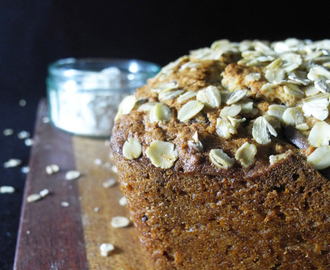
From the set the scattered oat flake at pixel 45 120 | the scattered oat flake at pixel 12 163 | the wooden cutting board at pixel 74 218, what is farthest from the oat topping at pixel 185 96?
the scattered oat flake at pixel 45 120

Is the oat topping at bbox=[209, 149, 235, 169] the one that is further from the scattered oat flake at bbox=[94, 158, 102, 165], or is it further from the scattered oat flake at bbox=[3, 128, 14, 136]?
the scattered oat flake at bbox=[3, 128, 14, 136]

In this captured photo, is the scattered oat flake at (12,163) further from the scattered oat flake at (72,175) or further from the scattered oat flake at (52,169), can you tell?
the scattered oat flake at (72,175)

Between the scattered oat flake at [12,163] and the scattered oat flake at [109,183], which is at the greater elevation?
the scattered oat flake at [109,183]

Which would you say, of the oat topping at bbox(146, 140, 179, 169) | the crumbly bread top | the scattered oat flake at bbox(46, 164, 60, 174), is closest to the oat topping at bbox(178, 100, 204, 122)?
the crumbly bread top

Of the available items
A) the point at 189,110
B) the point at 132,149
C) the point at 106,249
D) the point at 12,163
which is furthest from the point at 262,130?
the point at 12,163

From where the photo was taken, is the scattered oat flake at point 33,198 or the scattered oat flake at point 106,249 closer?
the scattered oat flake at point 106,249

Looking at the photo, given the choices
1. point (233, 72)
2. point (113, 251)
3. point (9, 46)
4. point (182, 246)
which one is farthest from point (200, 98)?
point (9, 46)

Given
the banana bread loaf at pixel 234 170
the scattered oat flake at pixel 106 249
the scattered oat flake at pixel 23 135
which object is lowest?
the scattered oat flake at pixel 23 135
